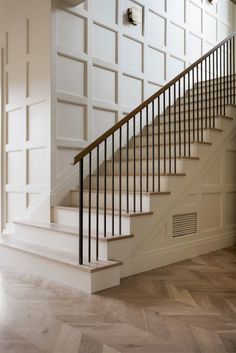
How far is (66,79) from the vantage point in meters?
4.09

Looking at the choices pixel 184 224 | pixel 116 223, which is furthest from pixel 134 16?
pixel 116 223

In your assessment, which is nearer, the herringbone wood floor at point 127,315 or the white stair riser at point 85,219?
the herringbone wood floor at point 127,315

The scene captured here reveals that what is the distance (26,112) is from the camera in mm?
4344

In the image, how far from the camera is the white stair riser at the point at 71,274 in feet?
9.14

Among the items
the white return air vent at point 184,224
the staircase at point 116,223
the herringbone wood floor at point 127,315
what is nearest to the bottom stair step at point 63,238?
the staircase at point 116,223

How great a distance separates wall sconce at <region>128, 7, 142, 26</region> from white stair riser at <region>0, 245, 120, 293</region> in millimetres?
3297

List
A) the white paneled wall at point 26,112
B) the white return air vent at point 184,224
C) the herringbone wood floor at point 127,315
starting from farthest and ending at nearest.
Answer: the white paneled wall at point 26,112 → the white return air vent at point 184,224 → the herringbone wood floor at point 127,315

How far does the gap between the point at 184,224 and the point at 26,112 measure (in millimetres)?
2259

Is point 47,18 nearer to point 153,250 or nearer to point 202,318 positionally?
point 153,250

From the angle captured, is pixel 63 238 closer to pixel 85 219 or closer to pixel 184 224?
pixel 85 219

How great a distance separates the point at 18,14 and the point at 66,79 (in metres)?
1.06

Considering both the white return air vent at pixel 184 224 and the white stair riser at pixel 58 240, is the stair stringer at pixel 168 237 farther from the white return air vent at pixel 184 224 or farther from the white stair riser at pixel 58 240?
the white stair riser at pixel 58 240

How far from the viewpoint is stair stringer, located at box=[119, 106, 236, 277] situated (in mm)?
3250

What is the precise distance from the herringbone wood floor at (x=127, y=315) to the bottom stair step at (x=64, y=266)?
0.08 m
